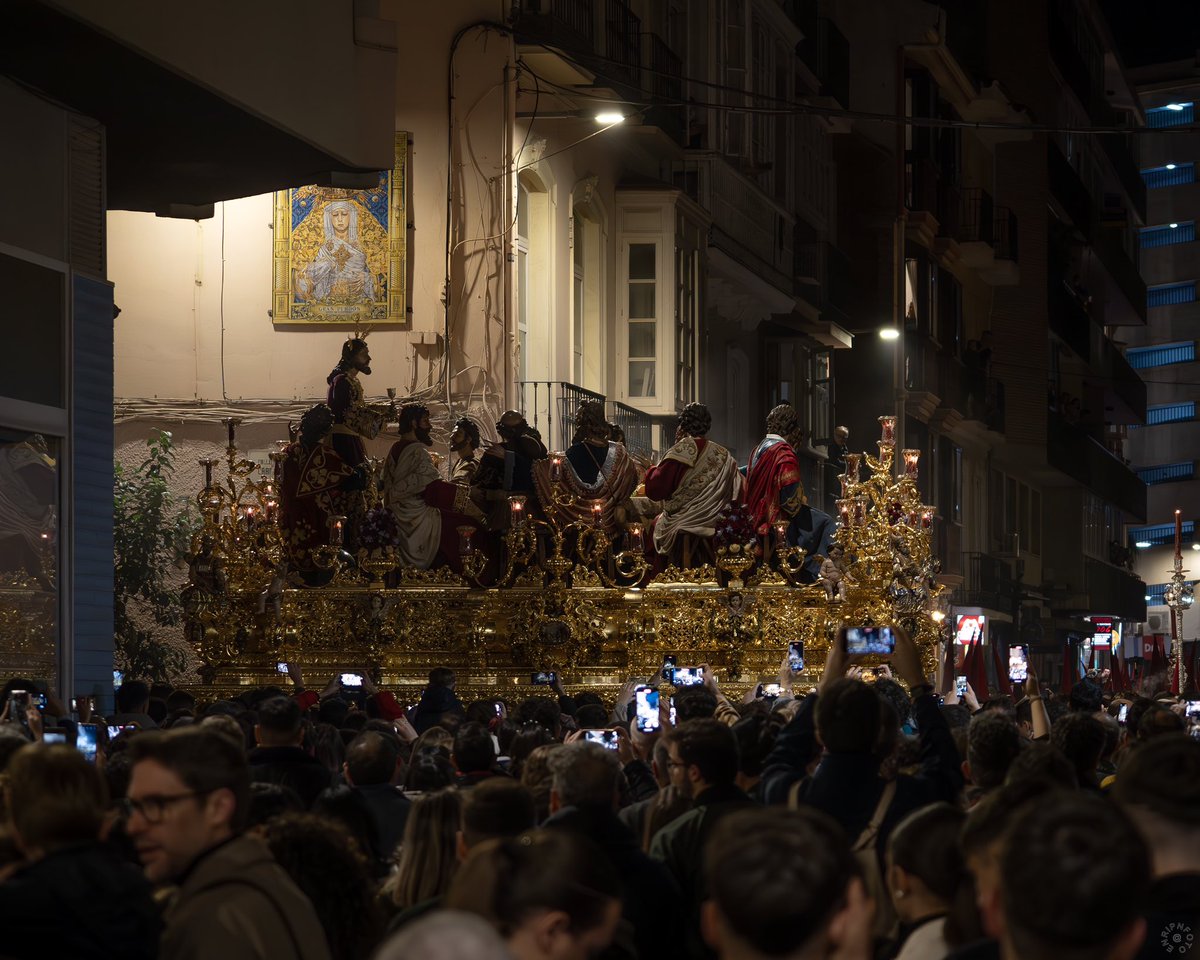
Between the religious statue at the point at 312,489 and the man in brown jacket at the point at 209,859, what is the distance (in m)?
13.2

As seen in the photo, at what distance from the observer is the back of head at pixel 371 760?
7.34 meters

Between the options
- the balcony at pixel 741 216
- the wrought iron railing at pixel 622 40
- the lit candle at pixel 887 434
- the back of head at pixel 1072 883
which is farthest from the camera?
the balcony at pixel 741 216

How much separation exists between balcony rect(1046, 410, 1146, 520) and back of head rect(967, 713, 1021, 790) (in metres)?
39.7

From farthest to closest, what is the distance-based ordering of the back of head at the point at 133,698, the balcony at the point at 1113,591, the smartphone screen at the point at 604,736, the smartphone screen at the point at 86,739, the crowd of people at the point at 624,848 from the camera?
the balcony at the point at 1113,591, the back of head at the point at 133,698, the smartphone screen at the point at 604,736, the smartphone screen at the point at 86,739, the crowd of people at the point at 624,848

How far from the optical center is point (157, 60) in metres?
12.5

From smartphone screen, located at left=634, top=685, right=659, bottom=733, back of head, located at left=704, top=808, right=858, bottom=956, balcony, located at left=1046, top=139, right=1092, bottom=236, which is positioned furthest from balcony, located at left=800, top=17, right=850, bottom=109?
back of head, located at left=704, top=808, right=858, bottom=956

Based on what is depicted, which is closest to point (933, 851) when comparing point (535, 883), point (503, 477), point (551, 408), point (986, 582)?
point (535, 883)

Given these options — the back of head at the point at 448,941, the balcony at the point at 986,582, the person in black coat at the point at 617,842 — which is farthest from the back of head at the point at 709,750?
the balcony at the point at 986,582

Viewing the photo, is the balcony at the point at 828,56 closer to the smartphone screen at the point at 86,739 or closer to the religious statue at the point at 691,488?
the religious statue at the point at 691,488

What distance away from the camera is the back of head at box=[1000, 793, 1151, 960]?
3.50 metres

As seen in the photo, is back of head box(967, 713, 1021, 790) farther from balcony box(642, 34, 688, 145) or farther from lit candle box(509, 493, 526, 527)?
balcony box(642, 34, 688, 145)

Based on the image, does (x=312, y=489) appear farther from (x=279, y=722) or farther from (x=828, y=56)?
(x=828, y=56)

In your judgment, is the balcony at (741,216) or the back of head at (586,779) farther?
the balcony at (741,216)

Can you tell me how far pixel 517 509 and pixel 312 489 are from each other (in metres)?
1.85
